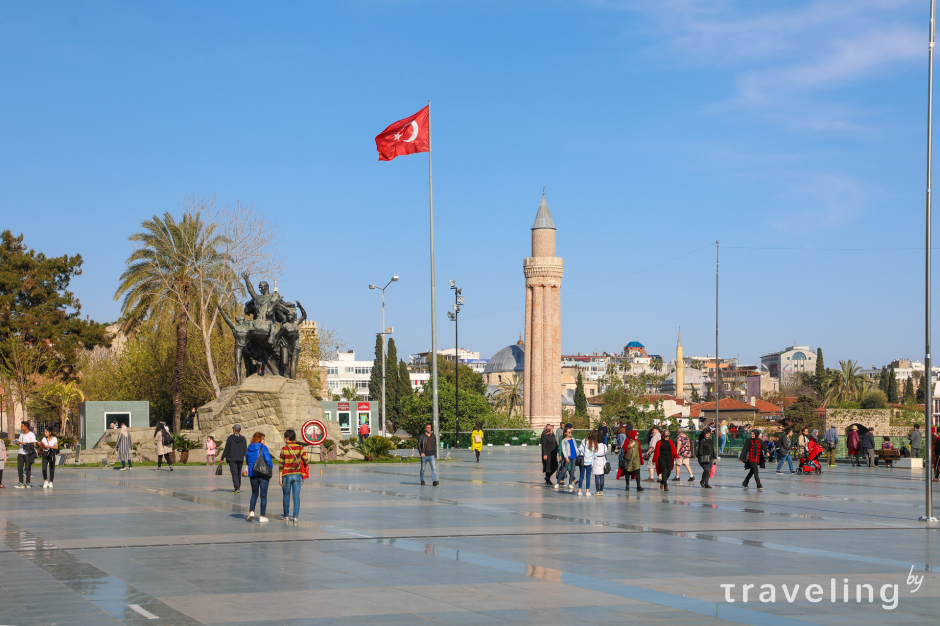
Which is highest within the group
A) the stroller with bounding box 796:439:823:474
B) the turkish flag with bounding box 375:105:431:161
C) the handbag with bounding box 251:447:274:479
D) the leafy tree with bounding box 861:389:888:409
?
the turkish flag with bounding box 375:105:431:161

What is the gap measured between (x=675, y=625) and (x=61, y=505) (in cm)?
1332

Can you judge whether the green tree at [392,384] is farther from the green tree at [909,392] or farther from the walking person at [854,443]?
the green tree at [909,392]

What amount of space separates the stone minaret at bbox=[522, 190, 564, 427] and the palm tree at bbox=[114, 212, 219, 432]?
37692 millimetres

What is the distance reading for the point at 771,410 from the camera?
120 metres

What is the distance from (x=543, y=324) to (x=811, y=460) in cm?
5264

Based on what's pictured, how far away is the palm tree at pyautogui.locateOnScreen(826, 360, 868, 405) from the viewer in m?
119

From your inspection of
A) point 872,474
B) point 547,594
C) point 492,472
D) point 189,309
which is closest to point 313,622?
point 547,594

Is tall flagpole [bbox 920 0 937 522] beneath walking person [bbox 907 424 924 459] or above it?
above

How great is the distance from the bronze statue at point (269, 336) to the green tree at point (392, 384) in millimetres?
57626

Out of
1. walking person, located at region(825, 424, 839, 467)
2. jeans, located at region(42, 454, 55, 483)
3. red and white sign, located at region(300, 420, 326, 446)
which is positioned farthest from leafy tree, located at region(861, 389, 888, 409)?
jeans, located at region(42, 454, 55, 483)

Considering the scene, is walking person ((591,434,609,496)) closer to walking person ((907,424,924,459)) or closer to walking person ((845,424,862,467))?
walking person ((907,424,924,459))

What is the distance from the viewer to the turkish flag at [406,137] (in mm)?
34375

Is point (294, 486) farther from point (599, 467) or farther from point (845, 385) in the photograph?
point (845, 385)

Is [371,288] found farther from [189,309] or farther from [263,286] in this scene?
[263,286]
